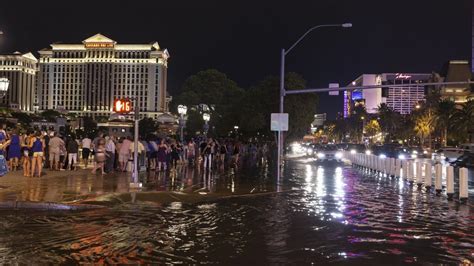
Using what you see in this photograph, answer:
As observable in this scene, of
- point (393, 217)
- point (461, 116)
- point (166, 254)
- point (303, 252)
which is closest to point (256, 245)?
point (303, 252)

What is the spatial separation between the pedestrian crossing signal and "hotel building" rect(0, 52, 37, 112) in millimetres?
162267

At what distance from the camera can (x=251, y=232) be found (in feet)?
36.6

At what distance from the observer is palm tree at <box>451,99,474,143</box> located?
75.2 meters

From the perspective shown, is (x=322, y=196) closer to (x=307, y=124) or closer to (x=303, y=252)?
(x=303, y=252)

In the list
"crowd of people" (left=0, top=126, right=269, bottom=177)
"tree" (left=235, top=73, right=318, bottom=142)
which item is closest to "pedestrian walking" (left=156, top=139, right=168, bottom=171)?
"crowd of people" (left=0, top=126, right=269, bottom=177)

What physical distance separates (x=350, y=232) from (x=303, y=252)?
7.93ft

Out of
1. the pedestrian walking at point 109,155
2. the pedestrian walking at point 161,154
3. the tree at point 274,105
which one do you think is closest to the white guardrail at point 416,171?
the pedestrian walking at point 161,154

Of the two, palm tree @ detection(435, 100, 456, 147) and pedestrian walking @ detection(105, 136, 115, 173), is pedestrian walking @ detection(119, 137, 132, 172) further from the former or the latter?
palm tree @ detection(435, 100, 456, 147)

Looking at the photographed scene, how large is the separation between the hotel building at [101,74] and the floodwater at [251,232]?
166 m

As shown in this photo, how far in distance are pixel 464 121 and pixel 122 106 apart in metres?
66.7

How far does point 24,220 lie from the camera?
1207 centimetres

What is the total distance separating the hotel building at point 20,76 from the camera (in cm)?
17500

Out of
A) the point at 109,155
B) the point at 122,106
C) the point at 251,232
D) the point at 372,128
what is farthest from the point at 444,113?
the point at 251,232

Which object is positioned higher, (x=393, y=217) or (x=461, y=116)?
(x=461, y=116)
